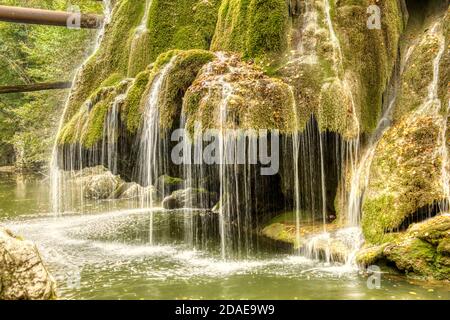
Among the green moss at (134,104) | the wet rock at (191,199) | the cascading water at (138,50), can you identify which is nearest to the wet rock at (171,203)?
the wet rock at (191,199)

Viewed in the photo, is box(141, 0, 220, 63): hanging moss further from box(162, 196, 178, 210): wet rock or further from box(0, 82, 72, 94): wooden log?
box(0, 82, 72, 94): wooden log

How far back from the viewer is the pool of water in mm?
7566

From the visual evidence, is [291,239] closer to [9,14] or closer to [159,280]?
[159,280]

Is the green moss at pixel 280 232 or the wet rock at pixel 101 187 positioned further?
the wet rock at pixel 101 187

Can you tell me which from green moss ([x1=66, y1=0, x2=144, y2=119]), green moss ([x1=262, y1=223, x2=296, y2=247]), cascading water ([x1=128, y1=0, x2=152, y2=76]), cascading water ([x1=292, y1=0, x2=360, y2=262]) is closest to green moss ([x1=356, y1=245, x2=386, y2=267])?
cascading water ([x1=292, y1=0, x2=360, y2=262])

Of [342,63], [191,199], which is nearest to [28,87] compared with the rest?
[191,199]

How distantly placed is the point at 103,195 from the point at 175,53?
14085mm

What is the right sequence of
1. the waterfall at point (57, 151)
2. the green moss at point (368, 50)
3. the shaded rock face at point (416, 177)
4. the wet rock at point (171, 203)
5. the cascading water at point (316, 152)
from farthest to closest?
the wet rock at point (171, 203) → the waterfall at point (57, 151) → the green moss at point (368, 50) → the cascading water at point (316, 152) → the shaded rock face at point (416, 177)

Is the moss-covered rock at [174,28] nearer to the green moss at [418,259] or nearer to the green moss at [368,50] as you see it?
the green moss at [368,50]

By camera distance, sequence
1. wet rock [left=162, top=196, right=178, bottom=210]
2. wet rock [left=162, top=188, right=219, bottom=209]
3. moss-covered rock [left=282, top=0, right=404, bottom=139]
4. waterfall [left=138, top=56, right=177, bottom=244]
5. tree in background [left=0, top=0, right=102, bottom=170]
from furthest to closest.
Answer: tree in background [left=0, top=0, right=102, bottom=170]
wet rock [left=162, top=196, right=178, bottom=210]
wet rock [left=162, top=188, right=219, bottom=209]
waterfall [left=138, top=56, right=177, bottom=244]
moss-covered rock [left=282, top=0, right=404, bottom=139]

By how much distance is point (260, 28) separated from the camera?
11.9 m

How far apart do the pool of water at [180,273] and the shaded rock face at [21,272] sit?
38.4 inches

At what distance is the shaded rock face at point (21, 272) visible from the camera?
6.62 meters

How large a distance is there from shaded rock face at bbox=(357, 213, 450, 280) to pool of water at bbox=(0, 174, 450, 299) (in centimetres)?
27
